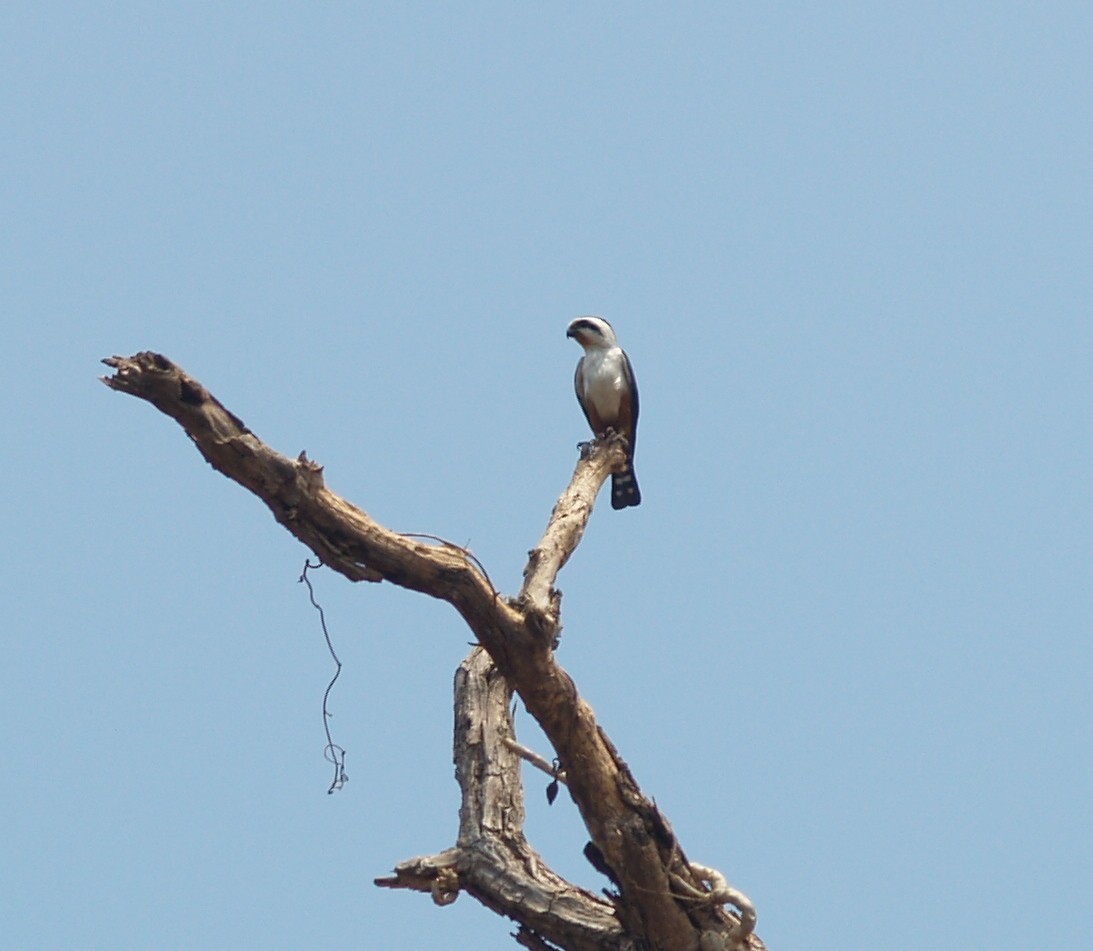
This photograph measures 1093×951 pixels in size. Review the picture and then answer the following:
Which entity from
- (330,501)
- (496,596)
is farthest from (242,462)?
(496,596)

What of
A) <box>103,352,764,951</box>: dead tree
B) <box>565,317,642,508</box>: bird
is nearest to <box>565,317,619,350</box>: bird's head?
<box>565,317,642,508</box>: bird

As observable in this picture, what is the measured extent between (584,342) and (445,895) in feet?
22.1

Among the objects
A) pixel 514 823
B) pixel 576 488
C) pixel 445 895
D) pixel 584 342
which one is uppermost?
pixel 584 342

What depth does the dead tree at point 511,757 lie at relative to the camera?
4773 mm

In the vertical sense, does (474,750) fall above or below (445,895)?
above

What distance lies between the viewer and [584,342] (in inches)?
464

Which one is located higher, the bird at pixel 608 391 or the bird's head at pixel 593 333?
the bird's head at pixel 593 333

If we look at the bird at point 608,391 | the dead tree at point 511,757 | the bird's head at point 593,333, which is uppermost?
the bird's head at point 593,333

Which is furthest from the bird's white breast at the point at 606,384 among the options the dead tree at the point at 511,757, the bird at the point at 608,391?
the dead tree at the point at 511,757

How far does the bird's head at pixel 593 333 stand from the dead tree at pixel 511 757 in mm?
5557

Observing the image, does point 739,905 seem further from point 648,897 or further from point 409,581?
point 409,581

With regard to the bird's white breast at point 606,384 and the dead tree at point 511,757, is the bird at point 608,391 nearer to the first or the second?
the bird's white breast at point 606,384

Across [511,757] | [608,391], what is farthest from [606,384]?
[511,757]

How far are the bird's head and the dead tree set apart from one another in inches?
219
